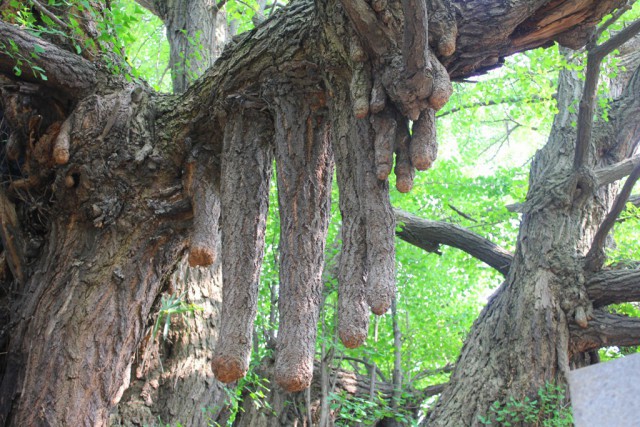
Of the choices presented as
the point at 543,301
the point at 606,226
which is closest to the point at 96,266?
the point at 543,301

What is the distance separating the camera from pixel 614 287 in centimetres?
502

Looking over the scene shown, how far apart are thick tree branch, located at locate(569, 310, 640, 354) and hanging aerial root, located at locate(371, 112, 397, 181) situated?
3.00 metres

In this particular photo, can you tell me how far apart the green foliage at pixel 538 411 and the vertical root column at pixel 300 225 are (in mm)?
2473

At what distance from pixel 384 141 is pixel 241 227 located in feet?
3.20

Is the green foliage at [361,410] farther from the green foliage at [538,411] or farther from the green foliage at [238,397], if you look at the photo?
the green foliage at [538,411]

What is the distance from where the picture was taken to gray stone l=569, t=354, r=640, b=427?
4.57 ft

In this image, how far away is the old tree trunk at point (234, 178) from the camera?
2.83 m

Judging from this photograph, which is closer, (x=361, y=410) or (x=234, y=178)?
(x=234, y=178)

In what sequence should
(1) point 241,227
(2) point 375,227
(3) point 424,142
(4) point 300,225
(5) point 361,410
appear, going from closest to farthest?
(2) point 375,227 < (3) point 424,142 < (4) point 300,225 < (1) point 241,227 < (5) point 361,410

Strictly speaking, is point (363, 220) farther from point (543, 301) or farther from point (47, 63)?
point (543, 301)

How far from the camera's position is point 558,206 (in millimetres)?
5719

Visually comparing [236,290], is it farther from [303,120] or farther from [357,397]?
[357,397]

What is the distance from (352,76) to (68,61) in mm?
1910

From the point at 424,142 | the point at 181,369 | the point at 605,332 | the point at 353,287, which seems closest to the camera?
the point at 353,287
